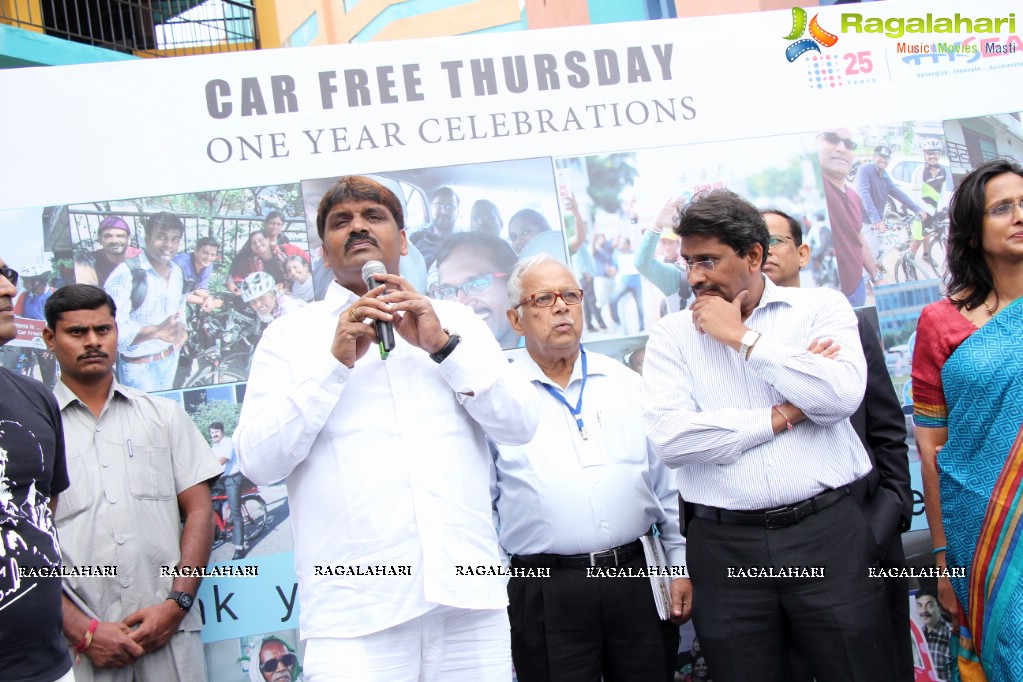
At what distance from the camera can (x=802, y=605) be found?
2.58 meters

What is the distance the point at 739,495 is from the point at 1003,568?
0.75 metres

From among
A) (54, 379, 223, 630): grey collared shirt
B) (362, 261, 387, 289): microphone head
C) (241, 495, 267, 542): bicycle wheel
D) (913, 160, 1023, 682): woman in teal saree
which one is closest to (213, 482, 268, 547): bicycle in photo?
(241, 495, 267, 542): bicycle wheel

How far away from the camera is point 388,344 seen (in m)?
2.25

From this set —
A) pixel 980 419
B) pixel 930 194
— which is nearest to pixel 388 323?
pixel 980 419

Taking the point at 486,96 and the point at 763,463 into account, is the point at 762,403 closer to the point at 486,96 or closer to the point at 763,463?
the point at 763,463

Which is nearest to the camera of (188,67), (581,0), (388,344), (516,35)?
(388,344)

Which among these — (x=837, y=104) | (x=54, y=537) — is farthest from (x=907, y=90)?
(x=54, y=537)

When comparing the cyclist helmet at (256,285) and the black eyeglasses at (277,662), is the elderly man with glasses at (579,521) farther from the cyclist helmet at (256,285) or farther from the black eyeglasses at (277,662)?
the cyclist helmet at (256,285)

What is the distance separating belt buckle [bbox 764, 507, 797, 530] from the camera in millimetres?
2641

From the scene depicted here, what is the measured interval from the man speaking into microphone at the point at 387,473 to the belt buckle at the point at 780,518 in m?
0.77

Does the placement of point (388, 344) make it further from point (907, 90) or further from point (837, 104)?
point (907, 90)

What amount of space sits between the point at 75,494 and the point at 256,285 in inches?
40.6

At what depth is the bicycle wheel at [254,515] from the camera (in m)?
3.57

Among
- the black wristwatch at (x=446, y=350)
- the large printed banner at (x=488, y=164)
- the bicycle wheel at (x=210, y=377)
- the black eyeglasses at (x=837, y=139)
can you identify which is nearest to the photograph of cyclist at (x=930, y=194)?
the large printed banner at (x=488, y=164)
